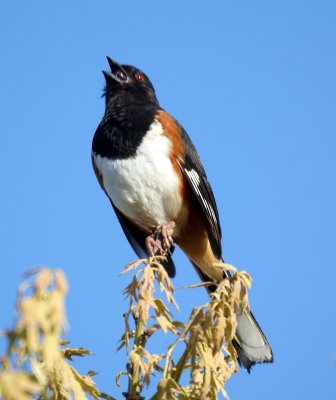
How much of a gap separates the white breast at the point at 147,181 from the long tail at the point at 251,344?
0.86m

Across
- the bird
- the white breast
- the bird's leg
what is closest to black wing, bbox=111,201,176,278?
the bird

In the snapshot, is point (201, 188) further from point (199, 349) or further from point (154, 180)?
point (199, 349)

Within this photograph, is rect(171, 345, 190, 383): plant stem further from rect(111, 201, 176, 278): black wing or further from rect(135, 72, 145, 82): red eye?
rect(135, 72, 145, 82): red eye

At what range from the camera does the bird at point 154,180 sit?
3758 mm

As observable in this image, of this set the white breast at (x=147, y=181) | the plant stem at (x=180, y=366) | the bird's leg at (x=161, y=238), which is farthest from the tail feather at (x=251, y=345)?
the plant stem at (x=180, y=366)

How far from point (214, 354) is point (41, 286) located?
686 millimetres

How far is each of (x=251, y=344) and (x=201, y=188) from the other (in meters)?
1.14

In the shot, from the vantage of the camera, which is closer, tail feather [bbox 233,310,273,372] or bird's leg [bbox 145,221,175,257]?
tail feather [bbox 233,310,273,372]

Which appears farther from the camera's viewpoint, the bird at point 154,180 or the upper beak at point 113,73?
the upper beak at point 113,73

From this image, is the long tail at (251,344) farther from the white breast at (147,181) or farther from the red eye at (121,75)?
the red eye at (121,75)

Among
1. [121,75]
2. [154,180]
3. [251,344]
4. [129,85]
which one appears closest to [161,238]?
[154,180]

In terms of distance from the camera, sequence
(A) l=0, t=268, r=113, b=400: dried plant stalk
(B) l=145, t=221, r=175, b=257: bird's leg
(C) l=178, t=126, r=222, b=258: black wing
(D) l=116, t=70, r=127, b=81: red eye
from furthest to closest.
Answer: (D) l=116, t=70, r=127, b=81: red eye → (C) l=178, t=126, r=222, b=258: black wing → (B) l=145, t=221, r=175, b=257: bird's leg → (A) l=0, t=268, r=113, b=400: dried plant stalk

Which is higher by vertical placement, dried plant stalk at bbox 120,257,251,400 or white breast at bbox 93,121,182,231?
white breast at bbox 93,121,182,231

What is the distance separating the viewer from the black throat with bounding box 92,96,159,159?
378 cm
